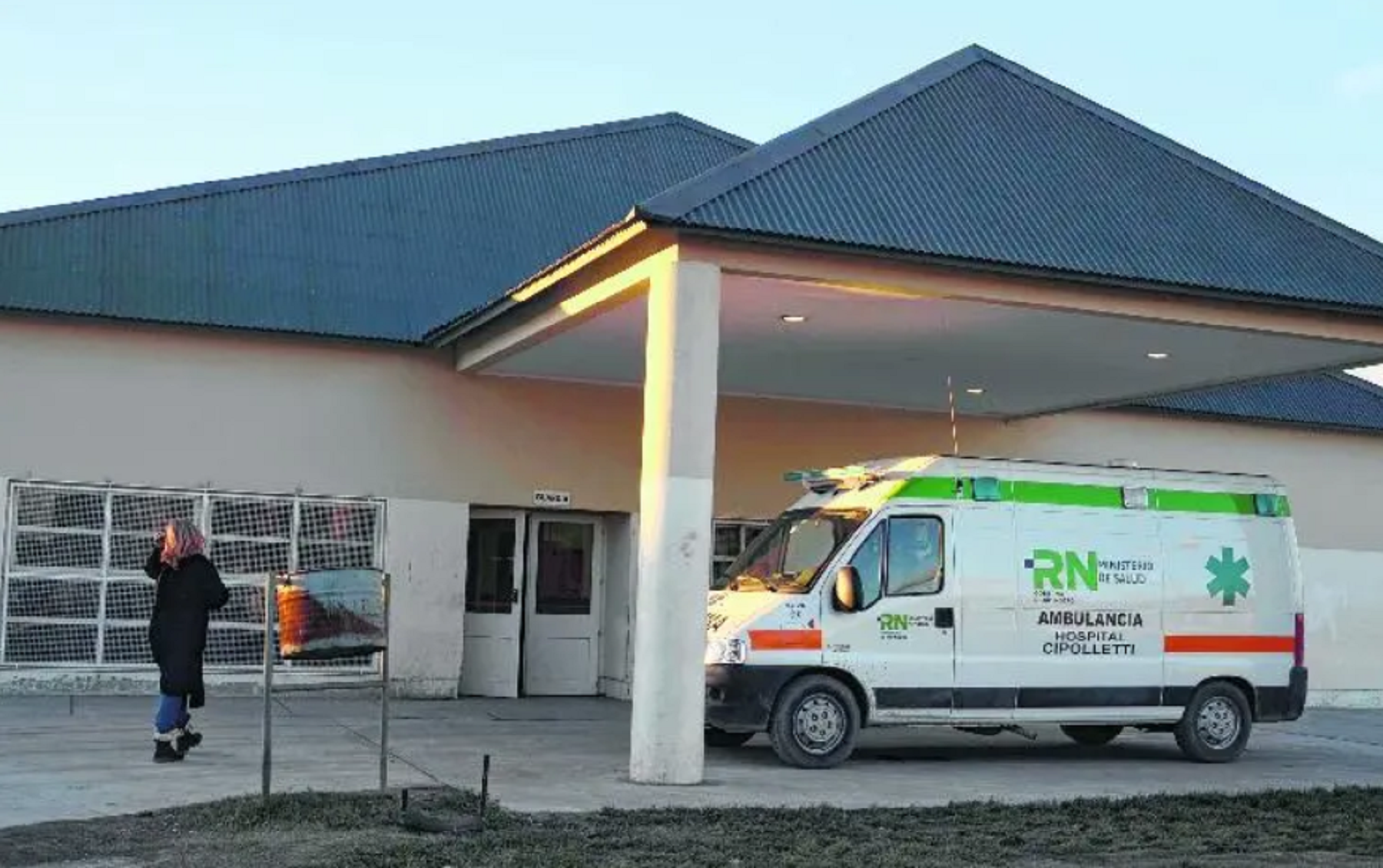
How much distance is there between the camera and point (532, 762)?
12.9 meters

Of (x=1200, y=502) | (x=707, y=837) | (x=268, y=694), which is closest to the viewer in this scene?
(x=707, y=837)

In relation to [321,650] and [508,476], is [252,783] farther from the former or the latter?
[508,476]

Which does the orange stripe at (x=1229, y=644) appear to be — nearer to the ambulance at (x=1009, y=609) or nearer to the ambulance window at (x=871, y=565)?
the ambulance at (x=1009, y=609)

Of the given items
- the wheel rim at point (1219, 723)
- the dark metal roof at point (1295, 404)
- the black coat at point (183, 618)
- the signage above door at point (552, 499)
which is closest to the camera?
the black coat at point (183, 618)

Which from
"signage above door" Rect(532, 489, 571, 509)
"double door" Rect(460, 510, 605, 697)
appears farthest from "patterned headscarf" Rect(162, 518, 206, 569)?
"signage above door" Rect(532, 489, 571, 509)

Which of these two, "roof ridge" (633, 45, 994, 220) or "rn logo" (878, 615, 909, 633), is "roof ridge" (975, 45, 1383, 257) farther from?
"rn logo" (878, 615, 909, 633)

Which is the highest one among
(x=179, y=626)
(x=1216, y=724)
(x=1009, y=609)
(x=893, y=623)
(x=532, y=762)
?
(x=1009, y=609)

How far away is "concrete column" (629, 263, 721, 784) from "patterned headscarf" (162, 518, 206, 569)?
3508 millimetres

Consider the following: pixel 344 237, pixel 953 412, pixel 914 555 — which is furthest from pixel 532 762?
pixel 344 237

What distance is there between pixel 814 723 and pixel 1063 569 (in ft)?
9.00

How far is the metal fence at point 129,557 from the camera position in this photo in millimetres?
17000

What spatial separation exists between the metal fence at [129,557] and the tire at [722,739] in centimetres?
531

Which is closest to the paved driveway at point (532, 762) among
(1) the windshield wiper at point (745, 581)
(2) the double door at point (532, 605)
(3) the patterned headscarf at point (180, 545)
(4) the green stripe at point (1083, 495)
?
(2) the double door at point (532, 605)

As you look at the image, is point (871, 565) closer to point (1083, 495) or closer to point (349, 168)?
point (1083, 495)
